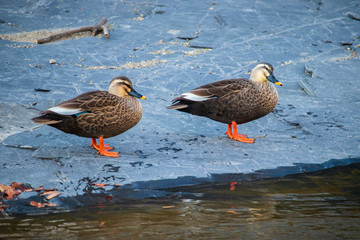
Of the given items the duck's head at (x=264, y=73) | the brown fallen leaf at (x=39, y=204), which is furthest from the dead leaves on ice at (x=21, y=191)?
the duck's head at (x=264, y=73)

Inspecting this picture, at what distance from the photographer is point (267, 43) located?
31.3ft

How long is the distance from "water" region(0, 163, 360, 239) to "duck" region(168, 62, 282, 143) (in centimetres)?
123

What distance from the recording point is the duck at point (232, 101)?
613 cm

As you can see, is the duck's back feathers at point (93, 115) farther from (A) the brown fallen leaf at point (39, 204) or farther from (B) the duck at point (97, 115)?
(A) the brown fallen leaf at point (39, 204)

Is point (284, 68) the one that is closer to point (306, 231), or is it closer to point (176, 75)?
point (176, 75)

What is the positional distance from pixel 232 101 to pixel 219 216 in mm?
2142

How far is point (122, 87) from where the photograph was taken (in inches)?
230

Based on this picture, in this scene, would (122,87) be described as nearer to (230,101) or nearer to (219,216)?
(230,101)

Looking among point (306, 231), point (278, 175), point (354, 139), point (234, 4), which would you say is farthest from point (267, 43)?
point (306, 231)

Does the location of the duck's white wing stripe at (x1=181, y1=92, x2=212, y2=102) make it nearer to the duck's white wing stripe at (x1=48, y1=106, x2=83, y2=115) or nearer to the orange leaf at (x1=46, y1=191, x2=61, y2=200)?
the duck's white wing stripe at (x1=48, y1=106, x2=83, y2=115)

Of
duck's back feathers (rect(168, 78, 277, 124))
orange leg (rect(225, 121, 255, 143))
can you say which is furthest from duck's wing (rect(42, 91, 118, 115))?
orange leg (rect(225, 121, 255, 143))

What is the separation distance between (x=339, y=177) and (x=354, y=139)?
40.9 inches

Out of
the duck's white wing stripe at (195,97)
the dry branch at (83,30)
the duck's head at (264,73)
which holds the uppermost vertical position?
the dry branch at (83,30)

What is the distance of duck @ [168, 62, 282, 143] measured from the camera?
613 centimetres
